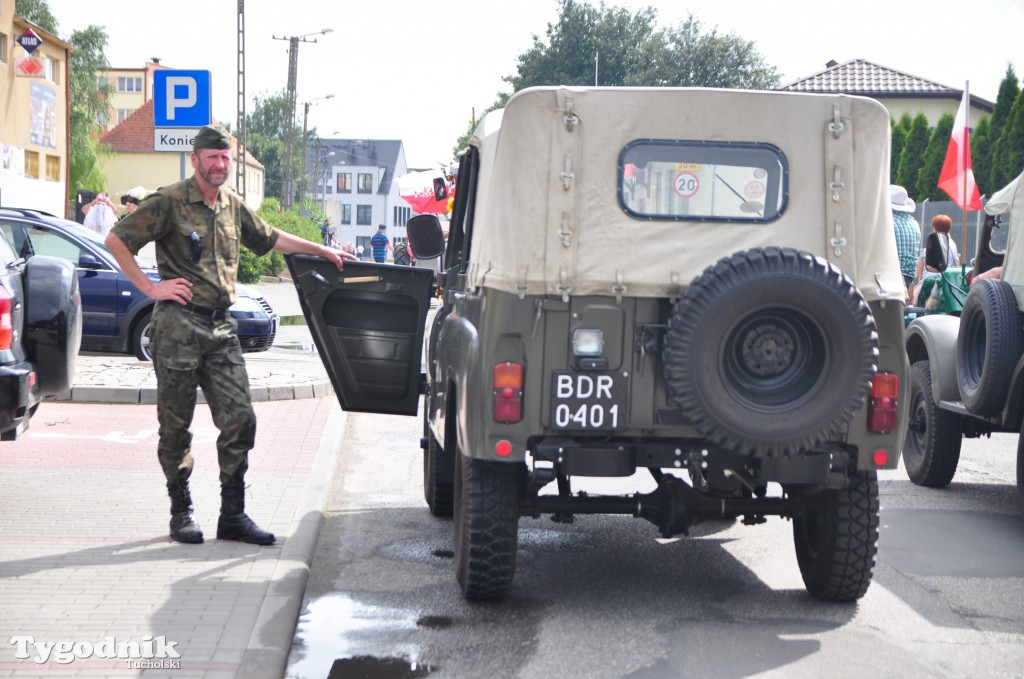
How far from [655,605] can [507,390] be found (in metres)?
1.34

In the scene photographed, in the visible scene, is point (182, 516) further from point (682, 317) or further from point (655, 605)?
point (682, 317)

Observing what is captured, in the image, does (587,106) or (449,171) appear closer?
(587,106)

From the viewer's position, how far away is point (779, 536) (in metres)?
7.12

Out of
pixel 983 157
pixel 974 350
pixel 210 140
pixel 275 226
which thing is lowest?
pixel 974 350

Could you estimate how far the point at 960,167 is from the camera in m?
13.1

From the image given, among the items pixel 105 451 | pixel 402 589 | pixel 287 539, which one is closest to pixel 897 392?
pixel 402 589

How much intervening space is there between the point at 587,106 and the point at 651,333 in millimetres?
1000

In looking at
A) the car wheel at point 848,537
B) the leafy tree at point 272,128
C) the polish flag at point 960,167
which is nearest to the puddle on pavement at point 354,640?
the car wheel at point 848,537

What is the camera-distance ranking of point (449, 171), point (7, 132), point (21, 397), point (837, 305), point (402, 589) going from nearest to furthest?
point (837, 305)
point (402, 589)
point (21, 397)
point (449, 171)
point (7, 132)

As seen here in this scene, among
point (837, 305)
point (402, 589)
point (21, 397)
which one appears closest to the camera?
point (837, 305)

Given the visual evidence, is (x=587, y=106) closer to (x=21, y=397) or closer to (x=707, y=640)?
(x=707, y=640)

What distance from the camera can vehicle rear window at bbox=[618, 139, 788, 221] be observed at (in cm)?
536

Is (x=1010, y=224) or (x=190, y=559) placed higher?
(x=1010, y=224)

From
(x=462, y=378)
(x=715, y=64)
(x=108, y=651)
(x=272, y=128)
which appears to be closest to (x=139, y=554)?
(x=108, y=651)
